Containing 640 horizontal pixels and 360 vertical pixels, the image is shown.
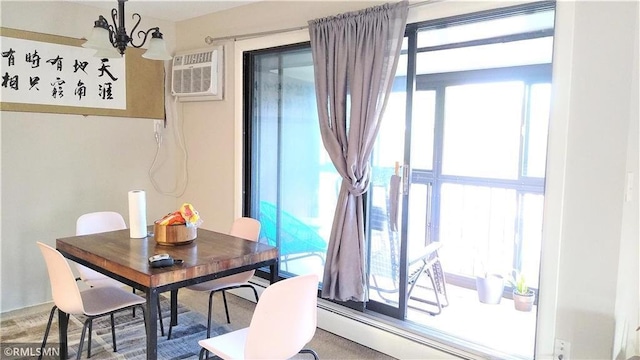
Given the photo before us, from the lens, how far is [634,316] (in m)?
2.24

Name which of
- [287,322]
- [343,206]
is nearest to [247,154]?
[343,206]

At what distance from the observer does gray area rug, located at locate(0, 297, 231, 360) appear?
2.74 meters

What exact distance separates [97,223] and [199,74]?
147cm

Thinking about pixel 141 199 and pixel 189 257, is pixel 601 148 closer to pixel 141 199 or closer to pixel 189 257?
pixel 189 257

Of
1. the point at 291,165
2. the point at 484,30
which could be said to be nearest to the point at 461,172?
the point at 484,30

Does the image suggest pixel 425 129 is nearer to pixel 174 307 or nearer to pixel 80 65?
pixel 174 307

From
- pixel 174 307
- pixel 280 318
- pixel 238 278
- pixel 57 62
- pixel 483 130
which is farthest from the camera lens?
pixel 483 130

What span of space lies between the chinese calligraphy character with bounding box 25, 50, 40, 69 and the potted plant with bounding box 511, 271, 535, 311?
4.11m

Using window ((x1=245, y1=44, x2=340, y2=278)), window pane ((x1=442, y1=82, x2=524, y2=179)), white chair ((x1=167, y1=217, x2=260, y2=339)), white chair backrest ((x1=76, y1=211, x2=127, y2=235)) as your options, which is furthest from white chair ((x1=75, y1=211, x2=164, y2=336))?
window pane ((x1=442, y1=82, x2=524, y2=179))

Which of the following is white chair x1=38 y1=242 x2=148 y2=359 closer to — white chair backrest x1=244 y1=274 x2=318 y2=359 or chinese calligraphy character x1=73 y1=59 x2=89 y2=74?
white chair backrest x1=244 y1=274 x2=318 y2=359

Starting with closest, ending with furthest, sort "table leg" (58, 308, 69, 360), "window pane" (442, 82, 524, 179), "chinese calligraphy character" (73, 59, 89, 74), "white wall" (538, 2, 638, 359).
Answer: "white wall" (538, 2, 638, 359), "table leg" (58, 308, 69, 360), "chinese calligraphy character" (73, 59, 89, 74), "window pane" (442, 82, 524, 179)

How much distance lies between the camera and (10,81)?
3.21 meters

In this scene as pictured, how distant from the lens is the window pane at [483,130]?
391cm

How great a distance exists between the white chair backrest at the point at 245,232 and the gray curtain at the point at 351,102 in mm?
501
